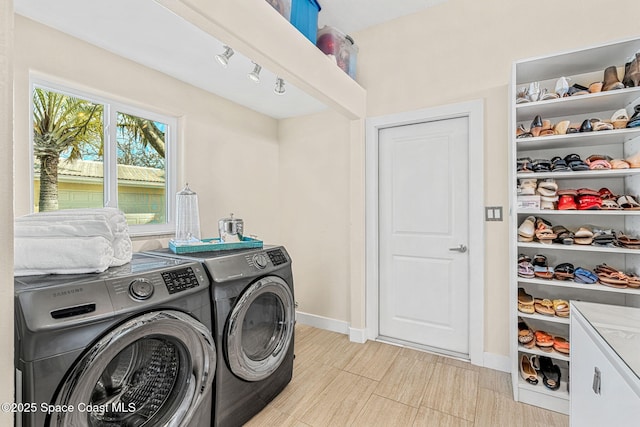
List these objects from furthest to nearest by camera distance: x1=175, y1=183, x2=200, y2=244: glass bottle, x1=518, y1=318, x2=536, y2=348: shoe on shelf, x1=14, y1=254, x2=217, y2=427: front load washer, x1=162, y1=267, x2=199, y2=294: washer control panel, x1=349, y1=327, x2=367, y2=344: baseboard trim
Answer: x1=349, y1=327, x2=367, y2=344: baseboard trim < x1=175, y1=183, x2=200, y2=244: glass bottle < x1=518, y1=318, x2=536, y2=348: shoe on shelf < x1=162, y1=267, x2=199, y2=294: washer control panel < x1=14, y1=254, x2=217, y2=427: front load washer

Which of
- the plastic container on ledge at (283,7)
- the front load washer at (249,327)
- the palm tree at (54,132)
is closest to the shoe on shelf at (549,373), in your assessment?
the front load washer at (249,327)

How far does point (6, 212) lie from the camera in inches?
30.0

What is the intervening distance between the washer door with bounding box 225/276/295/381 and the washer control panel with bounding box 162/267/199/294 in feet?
0.96

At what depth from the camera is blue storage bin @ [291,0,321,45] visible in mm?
1882

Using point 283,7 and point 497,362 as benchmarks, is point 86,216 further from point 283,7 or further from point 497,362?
point 497,362

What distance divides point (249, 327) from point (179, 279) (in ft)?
1.91

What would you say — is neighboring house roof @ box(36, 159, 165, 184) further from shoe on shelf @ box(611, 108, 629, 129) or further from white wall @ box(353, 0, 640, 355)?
shoe on shelf @ box(611, 108, 629, 129)

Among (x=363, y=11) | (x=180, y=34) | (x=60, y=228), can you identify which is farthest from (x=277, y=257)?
(x=363, y=11)

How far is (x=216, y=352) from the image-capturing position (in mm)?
1466

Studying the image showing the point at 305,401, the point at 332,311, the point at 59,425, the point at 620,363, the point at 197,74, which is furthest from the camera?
the point at 332,311

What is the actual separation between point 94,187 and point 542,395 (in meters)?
3.17

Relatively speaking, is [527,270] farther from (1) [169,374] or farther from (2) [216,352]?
(1) [169,374]

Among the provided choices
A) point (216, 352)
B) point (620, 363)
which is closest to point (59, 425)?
point (216, 352)

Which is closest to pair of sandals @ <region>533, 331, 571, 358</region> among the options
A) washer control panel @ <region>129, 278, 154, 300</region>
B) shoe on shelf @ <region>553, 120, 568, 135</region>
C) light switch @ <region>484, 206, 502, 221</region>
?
light switch @ <region>484, 206, 502, 221</region>
